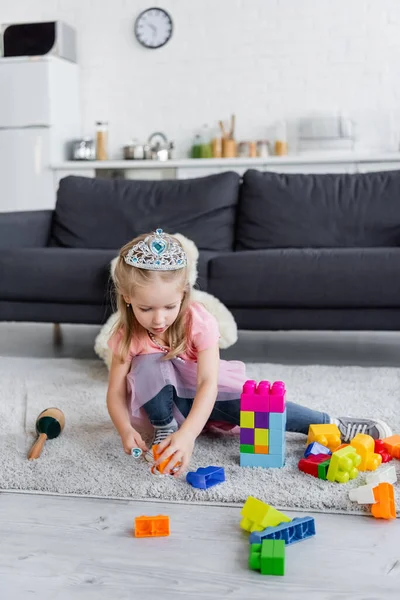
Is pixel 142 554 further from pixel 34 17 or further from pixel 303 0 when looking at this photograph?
pixel 34 17

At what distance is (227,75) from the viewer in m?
5.59

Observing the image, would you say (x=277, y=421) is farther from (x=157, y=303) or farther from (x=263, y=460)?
(x=157, y=303)

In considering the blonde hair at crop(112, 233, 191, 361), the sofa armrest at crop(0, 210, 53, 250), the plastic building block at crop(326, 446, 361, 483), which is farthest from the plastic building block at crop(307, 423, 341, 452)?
the sofa armrest at crop(0, 210, 53, 250)

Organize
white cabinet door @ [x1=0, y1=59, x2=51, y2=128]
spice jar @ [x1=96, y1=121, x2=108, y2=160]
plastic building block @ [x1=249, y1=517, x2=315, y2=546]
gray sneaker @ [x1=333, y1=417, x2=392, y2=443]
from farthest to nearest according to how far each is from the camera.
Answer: spice jar @ [x1=96, y1=121, x2=108, y2=160], white cabinet door @ [x1=0, y1=59, x2=51, y2=128], gray sneaker @ [x1=333, y1=417, x2=392, y2=443], plastic building block @ [x1=249, y1=517, x2=315, y2=546]

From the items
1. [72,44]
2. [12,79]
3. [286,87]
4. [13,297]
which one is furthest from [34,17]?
[13,297]

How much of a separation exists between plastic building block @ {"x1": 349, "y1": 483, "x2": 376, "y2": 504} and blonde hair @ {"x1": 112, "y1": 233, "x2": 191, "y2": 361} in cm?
56

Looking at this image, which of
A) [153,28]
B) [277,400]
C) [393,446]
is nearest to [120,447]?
[277,400]

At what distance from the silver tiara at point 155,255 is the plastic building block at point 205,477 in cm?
47

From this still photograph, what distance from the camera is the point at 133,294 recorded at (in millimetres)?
1752

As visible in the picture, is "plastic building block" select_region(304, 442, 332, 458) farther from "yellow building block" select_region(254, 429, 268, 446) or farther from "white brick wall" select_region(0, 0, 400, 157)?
"white brick wall" select_region(0, 0, 400, 157)

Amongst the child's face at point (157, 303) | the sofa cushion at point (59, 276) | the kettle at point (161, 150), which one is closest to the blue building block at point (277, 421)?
the child's face at point (157, 303)

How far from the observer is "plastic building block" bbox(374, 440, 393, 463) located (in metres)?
1.87

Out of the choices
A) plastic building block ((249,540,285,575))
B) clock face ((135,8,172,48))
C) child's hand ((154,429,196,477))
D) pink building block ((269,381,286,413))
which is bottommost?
plastic building block ((249,540,285,575))

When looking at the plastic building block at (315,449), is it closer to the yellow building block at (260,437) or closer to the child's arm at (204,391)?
the yellow building block at (260,437)
